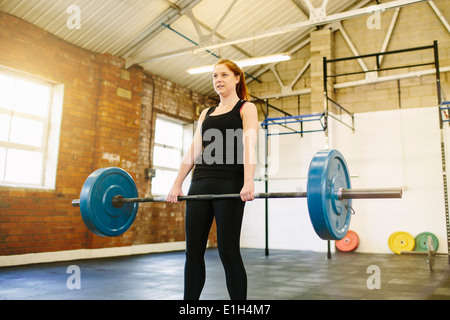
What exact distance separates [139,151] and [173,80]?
1.61m

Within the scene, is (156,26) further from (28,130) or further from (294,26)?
(28,130)

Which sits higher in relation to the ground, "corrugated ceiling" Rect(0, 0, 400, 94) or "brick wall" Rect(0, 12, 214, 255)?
"corrugated ceiling" Rect(0, 0, 400, 94)

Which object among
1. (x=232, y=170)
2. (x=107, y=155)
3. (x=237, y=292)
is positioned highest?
(x=107, y=155)

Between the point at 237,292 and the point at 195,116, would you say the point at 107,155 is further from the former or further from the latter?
the point at 237,292

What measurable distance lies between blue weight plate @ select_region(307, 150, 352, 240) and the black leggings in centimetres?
31

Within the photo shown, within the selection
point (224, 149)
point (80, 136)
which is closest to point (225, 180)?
point (224, 149)

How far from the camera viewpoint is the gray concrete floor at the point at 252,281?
282 centimetres

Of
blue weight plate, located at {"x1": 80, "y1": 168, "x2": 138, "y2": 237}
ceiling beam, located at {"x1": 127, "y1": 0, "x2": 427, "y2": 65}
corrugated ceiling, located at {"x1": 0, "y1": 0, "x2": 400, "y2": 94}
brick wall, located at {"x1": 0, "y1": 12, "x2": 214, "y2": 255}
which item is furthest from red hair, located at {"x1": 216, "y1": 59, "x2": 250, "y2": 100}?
corrugated ceiling, located at {"x1": 0, "y1": 0, "x2": 400, "y2": 94}

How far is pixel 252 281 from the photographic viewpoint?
3516mm

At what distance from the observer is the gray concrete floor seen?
9.26 ft

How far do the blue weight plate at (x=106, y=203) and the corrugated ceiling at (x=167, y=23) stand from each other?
3.38 m

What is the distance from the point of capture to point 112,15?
5176 mm

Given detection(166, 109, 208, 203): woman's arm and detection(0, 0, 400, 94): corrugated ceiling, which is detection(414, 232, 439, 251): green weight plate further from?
detection(166, 109, 208, 203): woman's arm

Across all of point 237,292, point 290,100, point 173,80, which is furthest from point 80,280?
point 290,100
